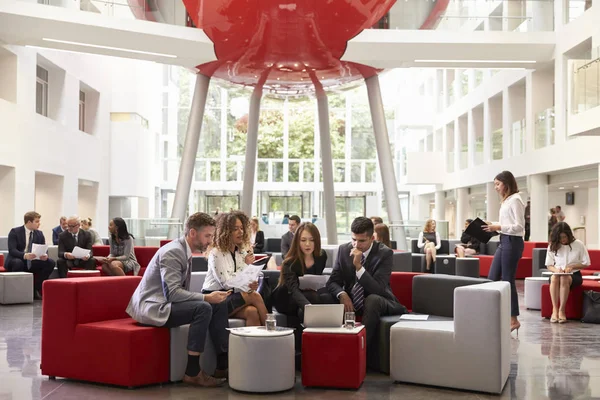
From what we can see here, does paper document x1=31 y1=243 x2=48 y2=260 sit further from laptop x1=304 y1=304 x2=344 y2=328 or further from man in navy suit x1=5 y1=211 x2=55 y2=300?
laptop x1=304 y1=304 x2=344 y2=328

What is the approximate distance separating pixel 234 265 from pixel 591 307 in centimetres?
574

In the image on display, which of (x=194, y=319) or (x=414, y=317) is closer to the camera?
(x=194, y=319)

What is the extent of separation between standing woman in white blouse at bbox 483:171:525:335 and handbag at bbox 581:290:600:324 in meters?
2.21

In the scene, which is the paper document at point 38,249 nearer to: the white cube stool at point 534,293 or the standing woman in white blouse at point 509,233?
the standing woman in white blouse at point 509,233

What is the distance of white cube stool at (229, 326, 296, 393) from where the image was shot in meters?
5.79

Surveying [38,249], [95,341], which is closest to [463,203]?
[38,249]

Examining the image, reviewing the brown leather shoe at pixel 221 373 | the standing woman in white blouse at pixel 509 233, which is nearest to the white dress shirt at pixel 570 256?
the standing woman in white blouse at pixel 509 233

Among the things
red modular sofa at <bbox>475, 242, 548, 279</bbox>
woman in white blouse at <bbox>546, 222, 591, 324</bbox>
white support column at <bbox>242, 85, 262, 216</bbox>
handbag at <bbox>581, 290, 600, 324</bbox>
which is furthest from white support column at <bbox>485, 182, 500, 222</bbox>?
handbag at <bbox>581, 290, 600, 324</bbox>

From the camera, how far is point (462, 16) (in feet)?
60.2

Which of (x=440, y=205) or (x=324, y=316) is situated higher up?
(x=440, y=205)

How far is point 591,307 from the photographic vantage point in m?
10.1

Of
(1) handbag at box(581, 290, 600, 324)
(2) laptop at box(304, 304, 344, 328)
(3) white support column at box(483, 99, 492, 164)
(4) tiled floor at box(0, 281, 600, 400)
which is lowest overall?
(4) tiled floor at box(0, 281, 600, 400)

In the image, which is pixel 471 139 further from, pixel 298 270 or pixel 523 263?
pixel 298 270

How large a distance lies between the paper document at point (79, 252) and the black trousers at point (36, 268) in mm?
1027
